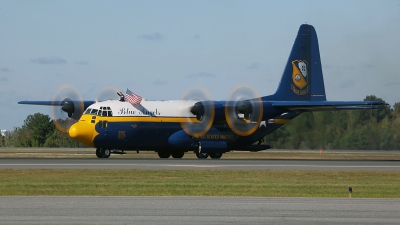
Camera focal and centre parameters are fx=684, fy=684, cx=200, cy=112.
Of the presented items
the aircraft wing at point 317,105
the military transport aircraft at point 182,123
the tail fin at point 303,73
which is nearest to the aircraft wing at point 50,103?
the military transport aircraft at point 182,123

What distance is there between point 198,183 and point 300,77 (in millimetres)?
27861

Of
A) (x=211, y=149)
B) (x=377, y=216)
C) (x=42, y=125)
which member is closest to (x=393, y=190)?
(x=377, y=216)

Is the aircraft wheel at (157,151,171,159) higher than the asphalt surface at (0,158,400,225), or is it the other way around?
the aircraft wheel at (157,151,171,159)

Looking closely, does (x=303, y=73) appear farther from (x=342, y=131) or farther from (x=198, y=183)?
(x=198, y=183)

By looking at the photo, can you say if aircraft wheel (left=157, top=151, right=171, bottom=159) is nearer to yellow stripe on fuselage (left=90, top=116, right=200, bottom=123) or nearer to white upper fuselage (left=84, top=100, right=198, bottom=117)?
yellow stripe on fuselage (left=90, top=116, right=200, bottom=123)

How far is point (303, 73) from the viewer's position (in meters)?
54.5

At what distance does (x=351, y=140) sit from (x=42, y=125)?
62.4 meters

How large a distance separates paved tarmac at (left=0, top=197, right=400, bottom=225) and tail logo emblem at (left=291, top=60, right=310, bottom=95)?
33.9 meters

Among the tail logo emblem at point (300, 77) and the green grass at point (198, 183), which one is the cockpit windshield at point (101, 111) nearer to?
the green grass at point (198, 183)

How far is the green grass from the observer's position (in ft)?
78.0

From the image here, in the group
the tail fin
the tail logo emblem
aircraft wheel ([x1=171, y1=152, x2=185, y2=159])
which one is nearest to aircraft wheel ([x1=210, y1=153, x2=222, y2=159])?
aircraft wheel ([x1=171, y1=152, x2=185, y2=159])

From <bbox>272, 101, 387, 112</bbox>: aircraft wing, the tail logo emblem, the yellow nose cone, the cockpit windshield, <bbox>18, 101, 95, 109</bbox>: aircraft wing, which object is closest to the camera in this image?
the yellow nose cone

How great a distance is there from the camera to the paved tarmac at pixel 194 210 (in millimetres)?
15039

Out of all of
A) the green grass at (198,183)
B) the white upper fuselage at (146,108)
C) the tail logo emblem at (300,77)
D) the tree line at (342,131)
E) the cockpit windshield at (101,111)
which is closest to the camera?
the green grass at (198,183)
